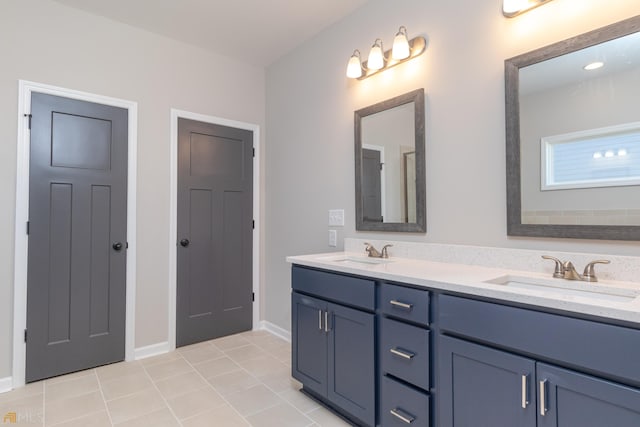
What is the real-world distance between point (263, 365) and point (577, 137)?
2.50 meters

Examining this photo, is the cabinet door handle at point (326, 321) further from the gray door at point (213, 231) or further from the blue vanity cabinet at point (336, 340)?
the gray door at point (213, 231)

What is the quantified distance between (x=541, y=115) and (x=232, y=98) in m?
2.71

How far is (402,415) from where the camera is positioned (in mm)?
1584

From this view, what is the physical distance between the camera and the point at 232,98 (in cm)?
341

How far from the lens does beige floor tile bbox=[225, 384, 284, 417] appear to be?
6.76 ft

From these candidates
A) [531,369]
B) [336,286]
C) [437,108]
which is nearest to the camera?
[531,369]

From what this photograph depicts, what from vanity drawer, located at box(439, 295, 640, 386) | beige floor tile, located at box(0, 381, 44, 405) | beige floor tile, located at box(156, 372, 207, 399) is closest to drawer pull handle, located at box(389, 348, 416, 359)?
vanity drawer, located at box(439, 295, 640, 386)

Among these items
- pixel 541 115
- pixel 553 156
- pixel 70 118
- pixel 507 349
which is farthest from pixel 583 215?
pixel 70 118

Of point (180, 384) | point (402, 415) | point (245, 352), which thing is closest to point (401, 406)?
point (402, 415)

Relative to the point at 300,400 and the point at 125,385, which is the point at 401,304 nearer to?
the point at 300,400

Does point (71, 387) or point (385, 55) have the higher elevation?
point (385, 55)

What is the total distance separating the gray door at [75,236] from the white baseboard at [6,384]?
9 cm

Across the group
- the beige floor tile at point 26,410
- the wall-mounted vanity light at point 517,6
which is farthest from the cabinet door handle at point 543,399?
the beige floor tile at point 26,410

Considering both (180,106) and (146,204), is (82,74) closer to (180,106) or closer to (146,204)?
(180,106)
